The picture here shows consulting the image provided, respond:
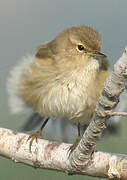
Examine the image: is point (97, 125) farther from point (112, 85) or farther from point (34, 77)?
point (34, 77)

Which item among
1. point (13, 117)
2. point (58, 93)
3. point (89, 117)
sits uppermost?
point (58, 93)

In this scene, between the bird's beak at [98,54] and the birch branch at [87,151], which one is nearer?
the birch branch at [87,151]

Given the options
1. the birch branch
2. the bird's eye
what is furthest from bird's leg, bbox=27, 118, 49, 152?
the bird's eye

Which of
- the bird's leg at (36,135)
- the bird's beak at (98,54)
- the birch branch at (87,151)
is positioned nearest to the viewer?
the birch branch at (87,151)

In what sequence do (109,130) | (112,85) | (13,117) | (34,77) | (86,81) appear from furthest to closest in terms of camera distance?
1. (13,117)
2. (109,130)
3. (34,77)
4. (86,81)
5. (112,85)

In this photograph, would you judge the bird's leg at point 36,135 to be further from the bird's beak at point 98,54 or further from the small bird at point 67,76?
the bird's beak at point 98,54

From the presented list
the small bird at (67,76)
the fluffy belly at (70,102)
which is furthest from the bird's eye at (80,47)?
the fluffy belly at (70,102)

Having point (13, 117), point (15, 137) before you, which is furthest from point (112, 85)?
point (13, 117)

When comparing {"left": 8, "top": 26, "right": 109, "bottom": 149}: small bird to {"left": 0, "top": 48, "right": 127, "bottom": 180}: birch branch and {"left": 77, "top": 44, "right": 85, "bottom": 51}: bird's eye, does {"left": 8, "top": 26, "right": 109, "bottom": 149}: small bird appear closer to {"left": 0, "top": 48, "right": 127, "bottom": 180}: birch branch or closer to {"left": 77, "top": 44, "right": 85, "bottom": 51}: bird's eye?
{"left": 77, "top": 44, "right": 85, "bottom": 51}: bird's eye
